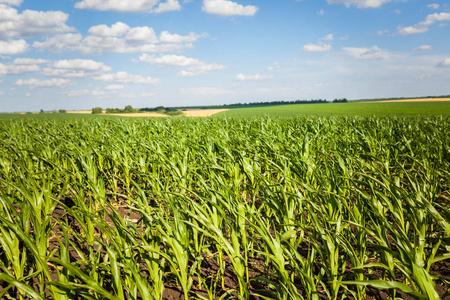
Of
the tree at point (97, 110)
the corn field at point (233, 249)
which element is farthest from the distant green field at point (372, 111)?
the tree at point (97, 110)

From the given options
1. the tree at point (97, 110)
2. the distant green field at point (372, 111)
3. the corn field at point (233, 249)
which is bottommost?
the corn field at point (233, 249)

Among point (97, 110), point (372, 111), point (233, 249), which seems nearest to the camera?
point (233, 249)

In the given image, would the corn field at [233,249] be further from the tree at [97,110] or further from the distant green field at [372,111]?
the tree at [97,110]

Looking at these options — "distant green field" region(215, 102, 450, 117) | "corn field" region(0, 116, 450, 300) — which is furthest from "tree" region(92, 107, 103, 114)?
"corn field" region(0, 116, 450, 300)

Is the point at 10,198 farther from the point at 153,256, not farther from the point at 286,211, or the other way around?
the point at 286,211

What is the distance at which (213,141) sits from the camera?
5.16 meters

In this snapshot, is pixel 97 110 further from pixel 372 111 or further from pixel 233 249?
pixel 233 249

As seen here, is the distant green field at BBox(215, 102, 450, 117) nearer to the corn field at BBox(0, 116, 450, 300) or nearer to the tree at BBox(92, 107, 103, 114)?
the corn field at BBox(0, 116, 450, 300)

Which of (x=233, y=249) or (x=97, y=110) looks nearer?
(x=233, y=249)

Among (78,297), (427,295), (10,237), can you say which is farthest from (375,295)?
(10,237)

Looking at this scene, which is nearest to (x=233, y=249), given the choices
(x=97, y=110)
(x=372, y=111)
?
(x=372, y=111)

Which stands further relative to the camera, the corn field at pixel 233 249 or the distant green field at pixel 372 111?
the distant green field at pixel 372 111

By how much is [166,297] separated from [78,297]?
2.54ft

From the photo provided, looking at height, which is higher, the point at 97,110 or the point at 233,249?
the point at 97,110
